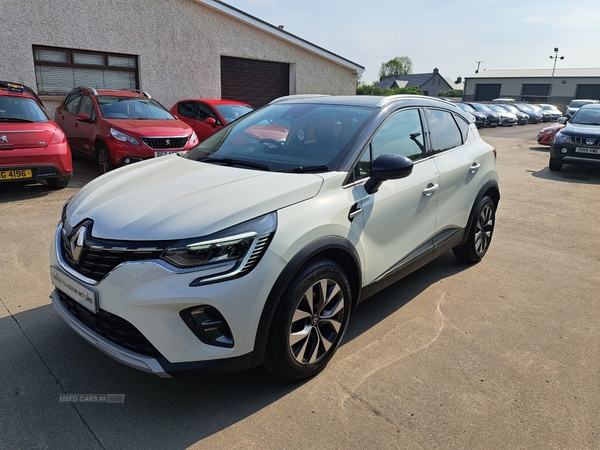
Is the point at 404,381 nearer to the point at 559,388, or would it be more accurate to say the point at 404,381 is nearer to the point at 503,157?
the point at 559,388

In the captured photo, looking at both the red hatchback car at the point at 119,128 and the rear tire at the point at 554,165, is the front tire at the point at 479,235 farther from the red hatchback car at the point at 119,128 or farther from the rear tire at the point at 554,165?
the rear tire at the point at 554,165

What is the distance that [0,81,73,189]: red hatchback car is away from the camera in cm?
649

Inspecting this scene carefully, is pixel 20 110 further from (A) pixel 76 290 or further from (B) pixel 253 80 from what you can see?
(B) pixel 253 80

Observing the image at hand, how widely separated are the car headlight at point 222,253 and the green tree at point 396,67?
12976cm

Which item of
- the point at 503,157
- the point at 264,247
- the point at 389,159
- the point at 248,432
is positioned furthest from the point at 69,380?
the point at 503,157

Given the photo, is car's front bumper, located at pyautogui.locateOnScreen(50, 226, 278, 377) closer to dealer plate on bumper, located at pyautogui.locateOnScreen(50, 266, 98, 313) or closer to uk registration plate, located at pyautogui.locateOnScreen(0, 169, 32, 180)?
dealer plate on bumper, located at pyautogui.locateOnScreen(50, 266, 98, 313)

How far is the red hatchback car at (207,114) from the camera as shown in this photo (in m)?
10.3

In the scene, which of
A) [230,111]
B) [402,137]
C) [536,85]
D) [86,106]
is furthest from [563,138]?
[536,85]

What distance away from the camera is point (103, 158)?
838 cm

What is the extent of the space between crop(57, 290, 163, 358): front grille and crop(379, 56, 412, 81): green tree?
129896 mm

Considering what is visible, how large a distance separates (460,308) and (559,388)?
1.10 meters

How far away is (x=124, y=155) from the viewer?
7879mm

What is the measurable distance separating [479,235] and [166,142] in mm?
5576

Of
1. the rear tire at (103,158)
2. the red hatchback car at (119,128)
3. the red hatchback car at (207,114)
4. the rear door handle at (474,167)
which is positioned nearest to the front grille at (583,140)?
the red hatchback car at (207,114)
